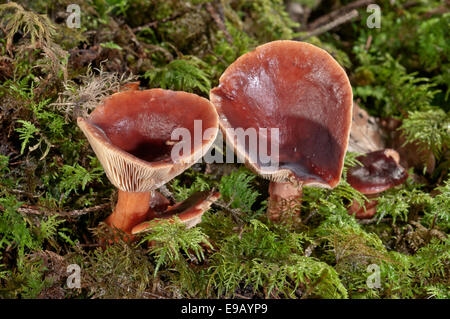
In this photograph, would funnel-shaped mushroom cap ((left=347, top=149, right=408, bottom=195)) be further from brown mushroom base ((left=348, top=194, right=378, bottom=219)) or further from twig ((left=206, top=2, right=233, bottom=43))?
twig ((left=206, top=2, right=233, bottom=43))

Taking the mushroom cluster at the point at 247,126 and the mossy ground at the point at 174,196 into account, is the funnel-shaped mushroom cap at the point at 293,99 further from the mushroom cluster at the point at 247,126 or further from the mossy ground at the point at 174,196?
the mossy ground at the point at 174,196

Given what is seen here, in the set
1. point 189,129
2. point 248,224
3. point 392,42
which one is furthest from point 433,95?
point 189,129

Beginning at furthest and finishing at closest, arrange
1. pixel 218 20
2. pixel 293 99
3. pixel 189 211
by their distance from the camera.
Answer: pixel 218 20
pixel 293 99
pixel 189 211

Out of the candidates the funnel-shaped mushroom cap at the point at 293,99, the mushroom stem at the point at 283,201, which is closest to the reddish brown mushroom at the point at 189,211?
the funnel-shaped mushroom cap at the point at 293,99

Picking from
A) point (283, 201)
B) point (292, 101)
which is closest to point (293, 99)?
point (292, 101)

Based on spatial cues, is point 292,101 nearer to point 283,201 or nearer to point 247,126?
point 247,126

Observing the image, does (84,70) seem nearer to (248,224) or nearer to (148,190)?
(148,190)
